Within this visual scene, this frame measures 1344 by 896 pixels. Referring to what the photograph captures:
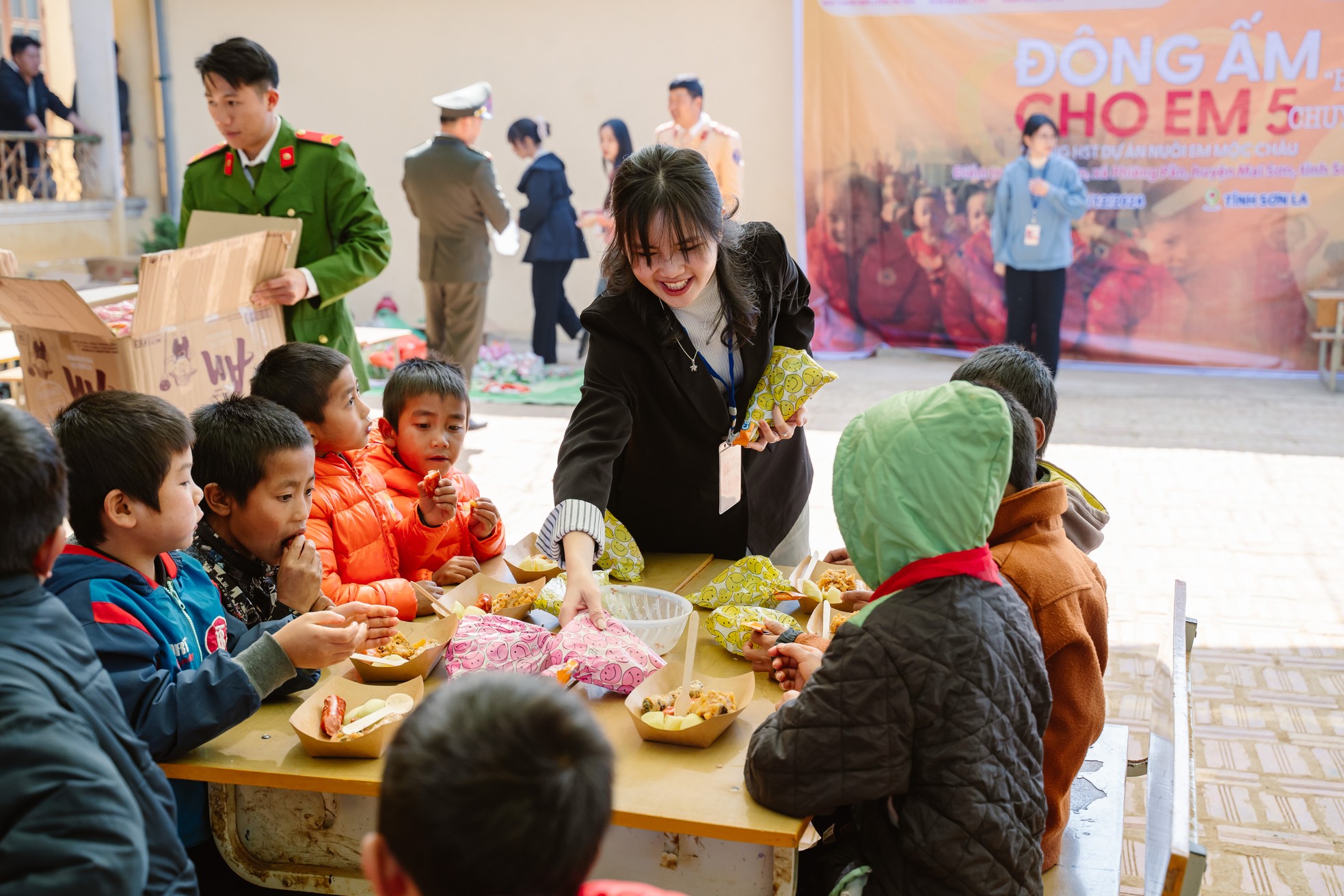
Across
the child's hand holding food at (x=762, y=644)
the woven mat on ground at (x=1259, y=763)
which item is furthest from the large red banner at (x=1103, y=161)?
the child's hand holding food at (x=762, y=644)

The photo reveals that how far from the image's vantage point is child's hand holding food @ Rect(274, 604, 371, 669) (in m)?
1.87

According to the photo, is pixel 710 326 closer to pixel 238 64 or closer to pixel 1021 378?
pixel 1021 378

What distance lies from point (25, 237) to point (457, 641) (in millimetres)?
10671

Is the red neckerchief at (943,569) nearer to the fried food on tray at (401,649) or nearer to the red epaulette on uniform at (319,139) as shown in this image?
the fried food on tray at (401,649)

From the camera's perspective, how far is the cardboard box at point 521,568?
2.59 meters

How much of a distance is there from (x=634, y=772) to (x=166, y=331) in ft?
7.70

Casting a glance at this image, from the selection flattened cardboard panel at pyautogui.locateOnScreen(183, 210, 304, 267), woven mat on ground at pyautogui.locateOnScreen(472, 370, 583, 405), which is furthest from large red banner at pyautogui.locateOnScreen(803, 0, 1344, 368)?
flattened cardboard panel at pyautogui.locateOnScreen(183, 210, 304, 267)

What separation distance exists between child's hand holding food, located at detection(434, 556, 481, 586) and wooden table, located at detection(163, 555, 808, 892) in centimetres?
71

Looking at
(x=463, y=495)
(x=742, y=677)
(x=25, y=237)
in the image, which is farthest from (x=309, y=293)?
(x=25, y=237)

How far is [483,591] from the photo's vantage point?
2445 mm

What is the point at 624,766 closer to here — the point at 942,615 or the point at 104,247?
the point at 942,615

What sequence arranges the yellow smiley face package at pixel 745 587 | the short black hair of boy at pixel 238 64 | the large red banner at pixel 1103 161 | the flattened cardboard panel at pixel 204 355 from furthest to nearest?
the large red banner at pixel 1103 161, the short black hair of boy at pixel 238 64, the flattened cardboard panel at pixel 204 355, the yellow smiley face package at pixel 745 587

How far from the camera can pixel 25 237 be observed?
35.4 feet

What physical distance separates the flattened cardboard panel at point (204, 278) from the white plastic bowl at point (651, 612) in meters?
1.72
